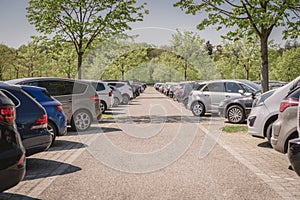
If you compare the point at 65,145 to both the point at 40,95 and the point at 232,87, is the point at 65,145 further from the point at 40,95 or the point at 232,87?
the point at 232,87

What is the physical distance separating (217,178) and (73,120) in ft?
22.6

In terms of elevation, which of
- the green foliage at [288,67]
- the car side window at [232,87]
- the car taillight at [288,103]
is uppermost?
the green foliage at [288,67]

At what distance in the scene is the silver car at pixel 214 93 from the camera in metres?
15.9

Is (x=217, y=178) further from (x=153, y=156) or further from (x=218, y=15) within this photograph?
(x=218, y=15)

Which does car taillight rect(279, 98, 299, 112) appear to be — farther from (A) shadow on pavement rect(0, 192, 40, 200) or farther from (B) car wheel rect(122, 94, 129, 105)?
(B) car wheel rect(122, 94, 129, 105)

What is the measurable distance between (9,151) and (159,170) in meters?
3.16

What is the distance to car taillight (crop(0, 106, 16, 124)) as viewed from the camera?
4160mm

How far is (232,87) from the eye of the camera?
635 inches

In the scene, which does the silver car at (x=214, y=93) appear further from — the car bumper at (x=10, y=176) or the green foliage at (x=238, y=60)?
the green foliage at (x=238, y=60)

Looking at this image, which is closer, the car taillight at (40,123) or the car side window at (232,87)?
the car taillight at (40,123)

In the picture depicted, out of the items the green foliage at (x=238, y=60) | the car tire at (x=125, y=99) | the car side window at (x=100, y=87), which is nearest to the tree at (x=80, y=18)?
the car side window at (x=100, y=87)

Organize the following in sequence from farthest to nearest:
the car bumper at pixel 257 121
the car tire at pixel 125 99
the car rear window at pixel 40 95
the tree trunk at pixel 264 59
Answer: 1. the car tire at pixel 125 99
2. the tree trunk at pixel 264 59
3. the car rear window at pixel 40 95
4. the car bumper at pixel 257 121

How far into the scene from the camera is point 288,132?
647cm

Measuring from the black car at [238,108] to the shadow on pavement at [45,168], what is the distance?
833cm
